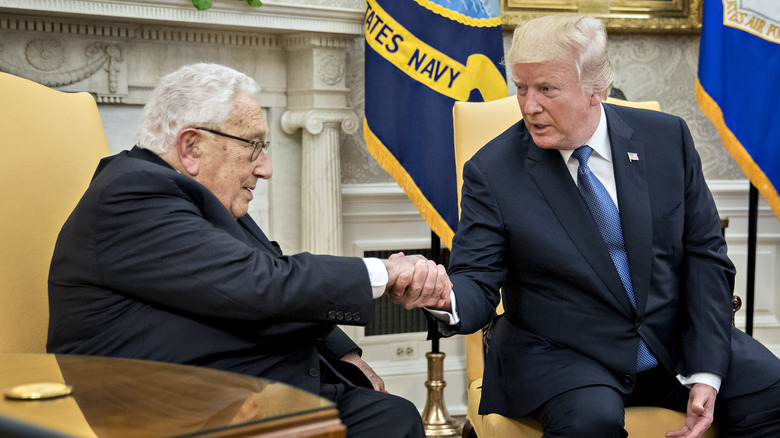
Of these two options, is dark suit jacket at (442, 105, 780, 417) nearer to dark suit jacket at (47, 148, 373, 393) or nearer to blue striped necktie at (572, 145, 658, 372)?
blue striped necktie at (572, 145, 658, 372)

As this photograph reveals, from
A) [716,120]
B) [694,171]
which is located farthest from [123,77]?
[716,120]

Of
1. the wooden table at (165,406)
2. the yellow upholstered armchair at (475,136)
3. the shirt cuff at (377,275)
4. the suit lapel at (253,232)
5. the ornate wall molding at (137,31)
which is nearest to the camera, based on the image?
the wooden table at (165,406)

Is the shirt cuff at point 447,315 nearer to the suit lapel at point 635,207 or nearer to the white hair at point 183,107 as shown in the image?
the suit lapel at point 635,207

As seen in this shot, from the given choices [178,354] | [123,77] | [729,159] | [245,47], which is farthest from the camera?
[729,159]

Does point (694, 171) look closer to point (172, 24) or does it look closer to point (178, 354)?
point (178, 354)

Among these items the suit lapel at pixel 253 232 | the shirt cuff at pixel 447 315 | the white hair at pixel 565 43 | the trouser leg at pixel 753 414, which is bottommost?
the trouser leg at pixel 753 414

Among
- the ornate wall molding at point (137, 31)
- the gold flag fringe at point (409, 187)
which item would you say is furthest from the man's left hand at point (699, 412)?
the ornate wall molding at point (137, 31)

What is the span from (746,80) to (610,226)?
179 centimetres

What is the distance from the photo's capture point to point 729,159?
4102 millimetres

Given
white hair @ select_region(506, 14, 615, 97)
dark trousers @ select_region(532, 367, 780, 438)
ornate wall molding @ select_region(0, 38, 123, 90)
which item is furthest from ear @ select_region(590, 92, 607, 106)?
ornate wall molding @ select_region(0, 38, 123, 90)

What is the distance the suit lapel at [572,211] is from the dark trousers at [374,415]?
0.56 meters

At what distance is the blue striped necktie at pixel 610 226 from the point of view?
1.98m

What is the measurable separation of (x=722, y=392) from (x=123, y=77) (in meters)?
2.45

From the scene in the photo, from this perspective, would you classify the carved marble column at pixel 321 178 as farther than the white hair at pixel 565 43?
Yes
